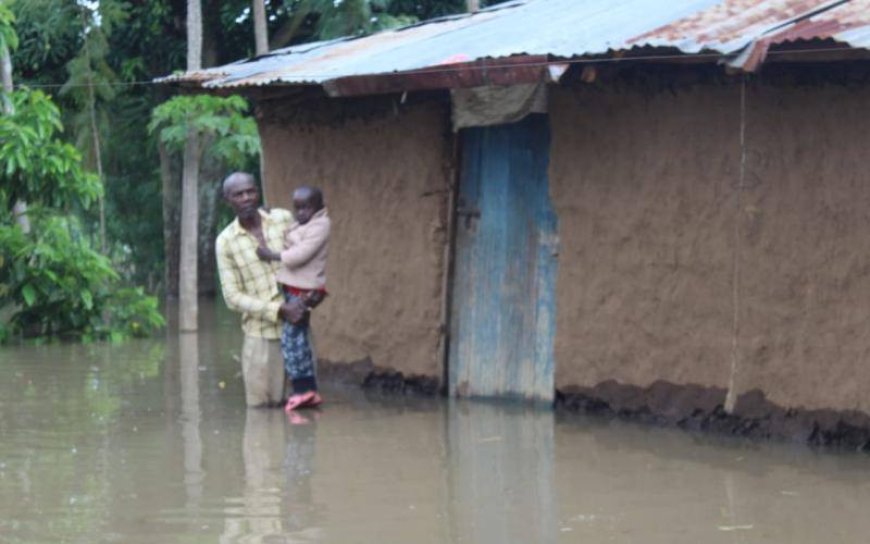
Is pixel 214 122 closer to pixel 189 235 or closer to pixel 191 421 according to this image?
pixel 189 235

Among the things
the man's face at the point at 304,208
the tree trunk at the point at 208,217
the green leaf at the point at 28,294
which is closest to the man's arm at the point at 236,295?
Result: the man's face at the point at 304,208

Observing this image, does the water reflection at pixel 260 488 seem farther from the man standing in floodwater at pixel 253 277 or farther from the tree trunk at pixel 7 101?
the tree trunk at pixel 7 101

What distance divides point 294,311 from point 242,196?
0.77m

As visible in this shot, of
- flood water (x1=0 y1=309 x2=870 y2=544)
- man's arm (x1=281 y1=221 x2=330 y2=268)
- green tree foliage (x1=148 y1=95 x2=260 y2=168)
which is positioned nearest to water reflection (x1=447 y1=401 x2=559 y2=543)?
flood water (x1=0 y1=309 x2=870 y2=544)

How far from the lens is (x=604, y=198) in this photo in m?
9.13

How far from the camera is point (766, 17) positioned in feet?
26.2

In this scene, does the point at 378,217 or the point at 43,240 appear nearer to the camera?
the point at 378,217

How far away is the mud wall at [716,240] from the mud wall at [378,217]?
3.68 feet

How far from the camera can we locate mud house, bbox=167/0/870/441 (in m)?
7.87

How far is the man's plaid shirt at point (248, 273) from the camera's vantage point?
930 centimetres

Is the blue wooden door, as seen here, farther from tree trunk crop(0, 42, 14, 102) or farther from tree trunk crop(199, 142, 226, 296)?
tree trunk crop(199, 142, 226, 296)

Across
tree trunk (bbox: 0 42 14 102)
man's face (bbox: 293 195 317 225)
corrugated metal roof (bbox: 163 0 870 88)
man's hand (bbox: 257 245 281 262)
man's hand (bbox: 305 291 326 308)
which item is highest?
tree trunk (bbox: 0 42 14 102)

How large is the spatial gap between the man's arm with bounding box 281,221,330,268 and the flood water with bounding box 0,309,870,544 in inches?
38.0

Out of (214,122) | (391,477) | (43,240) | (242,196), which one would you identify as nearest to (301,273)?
(242,196)
